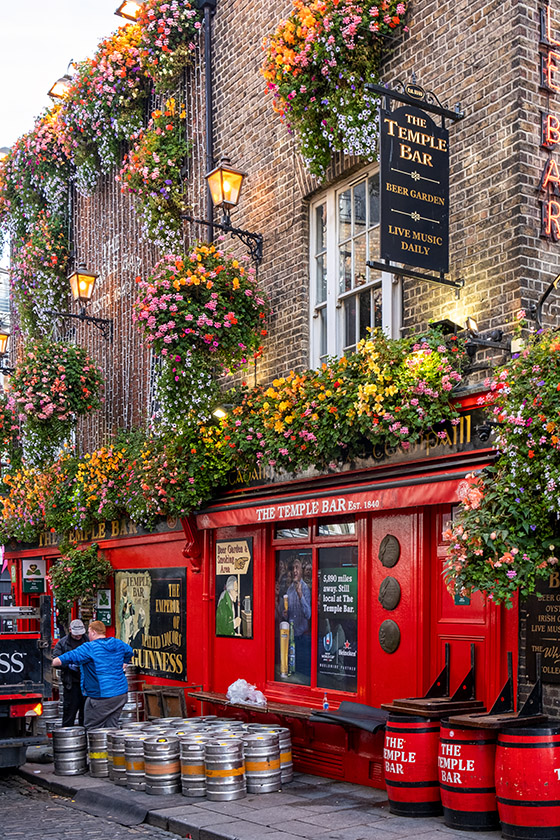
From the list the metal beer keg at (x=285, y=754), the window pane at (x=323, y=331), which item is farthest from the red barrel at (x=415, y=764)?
the window pane at (x=323, y=331)

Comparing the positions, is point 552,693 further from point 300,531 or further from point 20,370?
point 20,370

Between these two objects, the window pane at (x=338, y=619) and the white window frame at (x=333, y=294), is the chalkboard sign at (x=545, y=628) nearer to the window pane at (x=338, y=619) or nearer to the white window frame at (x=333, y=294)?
the window pane at (x=338, y=619)

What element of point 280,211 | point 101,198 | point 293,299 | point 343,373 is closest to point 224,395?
point 293,299

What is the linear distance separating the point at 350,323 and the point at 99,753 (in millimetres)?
5428

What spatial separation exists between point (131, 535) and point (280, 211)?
6051mm

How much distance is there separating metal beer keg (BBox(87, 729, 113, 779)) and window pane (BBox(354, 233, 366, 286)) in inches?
220

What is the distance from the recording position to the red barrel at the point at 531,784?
263 inches

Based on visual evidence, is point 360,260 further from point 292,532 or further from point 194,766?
point 194,766

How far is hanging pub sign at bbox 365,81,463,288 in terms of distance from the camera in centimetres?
804

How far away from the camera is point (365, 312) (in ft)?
33.4

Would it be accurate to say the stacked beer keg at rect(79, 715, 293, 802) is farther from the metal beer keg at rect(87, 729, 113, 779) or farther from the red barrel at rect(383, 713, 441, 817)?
the red barrel at rect(383, 713, 441, 817)

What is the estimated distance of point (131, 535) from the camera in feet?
49.9

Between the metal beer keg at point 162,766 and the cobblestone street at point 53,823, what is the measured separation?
707 millimetres

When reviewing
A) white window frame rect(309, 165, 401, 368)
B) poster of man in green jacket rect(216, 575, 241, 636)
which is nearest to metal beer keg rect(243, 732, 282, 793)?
poster of man in green jacket rect(216, 575, 241, 636)
